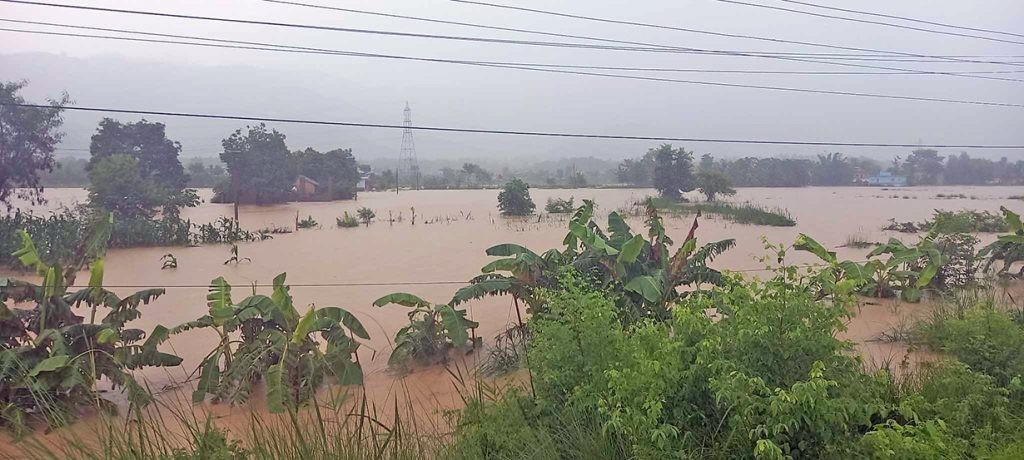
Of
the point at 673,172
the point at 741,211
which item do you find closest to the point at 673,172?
the point at 673,172

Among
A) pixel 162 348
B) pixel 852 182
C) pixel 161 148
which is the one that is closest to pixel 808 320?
pixel 162 348

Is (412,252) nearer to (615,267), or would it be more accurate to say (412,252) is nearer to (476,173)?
(476,173)

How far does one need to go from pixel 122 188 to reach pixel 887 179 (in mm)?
18030

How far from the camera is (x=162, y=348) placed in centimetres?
673

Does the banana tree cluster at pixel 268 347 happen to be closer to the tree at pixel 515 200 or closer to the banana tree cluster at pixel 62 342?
the banana tree cluster at pixel 62 342

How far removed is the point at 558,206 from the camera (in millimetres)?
13125

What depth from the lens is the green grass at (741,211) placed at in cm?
1356

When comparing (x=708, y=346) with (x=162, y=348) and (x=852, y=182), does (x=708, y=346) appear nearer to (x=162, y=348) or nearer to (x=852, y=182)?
(x=162, y=348)

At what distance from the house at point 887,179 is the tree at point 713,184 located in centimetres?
527


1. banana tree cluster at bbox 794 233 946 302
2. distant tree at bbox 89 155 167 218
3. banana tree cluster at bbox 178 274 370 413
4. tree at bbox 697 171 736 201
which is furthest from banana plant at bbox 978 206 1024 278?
distant tree at bbox 89 155 167 218

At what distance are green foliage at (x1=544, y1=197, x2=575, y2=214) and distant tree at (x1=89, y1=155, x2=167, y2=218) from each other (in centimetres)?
753

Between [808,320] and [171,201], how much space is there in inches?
352

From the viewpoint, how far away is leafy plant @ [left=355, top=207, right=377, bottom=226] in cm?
1159

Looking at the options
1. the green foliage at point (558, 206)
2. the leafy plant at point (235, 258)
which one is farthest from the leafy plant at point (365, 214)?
the green foliage at point (558, 206)
